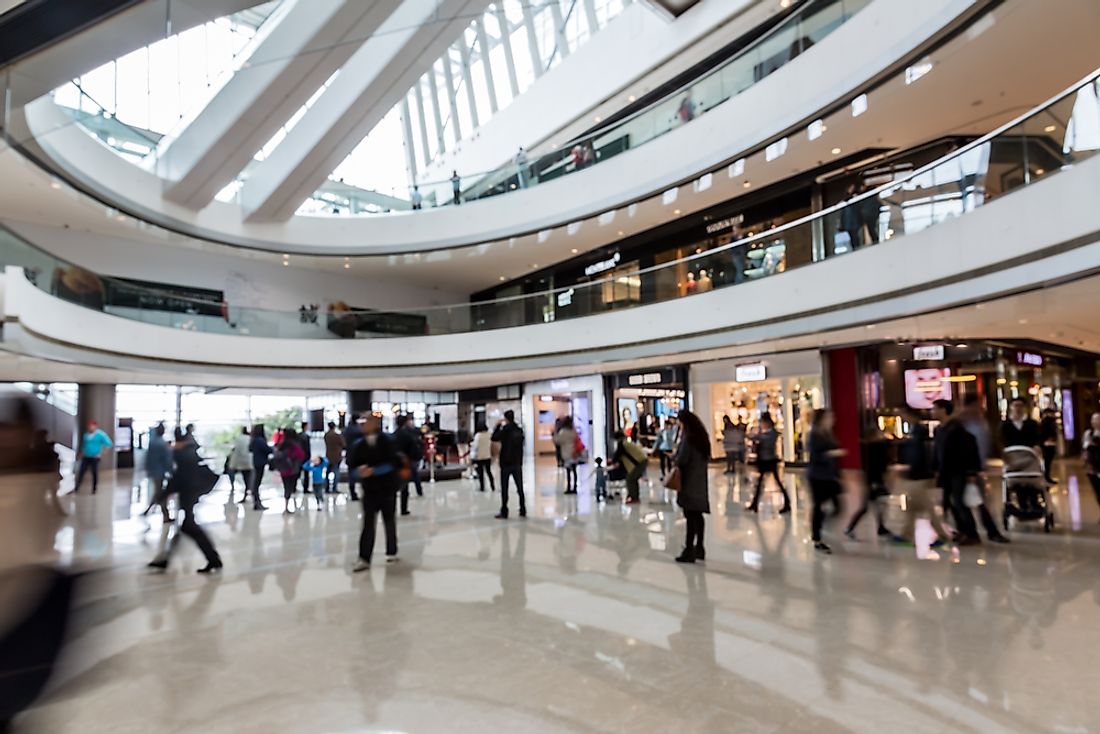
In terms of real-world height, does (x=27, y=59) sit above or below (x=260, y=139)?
below

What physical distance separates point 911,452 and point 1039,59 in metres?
7.88

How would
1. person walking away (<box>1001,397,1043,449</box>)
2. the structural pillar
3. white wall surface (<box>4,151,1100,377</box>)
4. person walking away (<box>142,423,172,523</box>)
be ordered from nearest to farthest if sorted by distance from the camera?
white wall surface (<box>4,151,1100,377</box>) < person walking away (<box>1001,397,1043,449</box>) < person walking away (<box>142,423,172,523</box>) < the structural pillar

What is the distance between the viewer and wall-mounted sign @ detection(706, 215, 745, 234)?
19.0 meters

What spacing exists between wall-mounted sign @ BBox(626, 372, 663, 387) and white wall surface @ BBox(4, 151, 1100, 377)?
2649mm

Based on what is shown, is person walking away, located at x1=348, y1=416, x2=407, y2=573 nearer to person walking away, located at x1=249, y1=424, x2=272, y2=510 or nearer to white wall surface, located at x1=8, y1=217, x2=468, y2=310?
person walking away, located at x1=249, y1=424, x2=272, y2=510

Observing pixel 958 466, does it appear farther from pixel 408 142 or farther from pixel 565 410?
pixel 408 142

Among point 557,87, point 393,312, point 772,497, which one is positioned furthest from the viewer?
point 557,87

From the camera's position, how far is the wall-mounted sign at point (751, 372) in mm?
18469

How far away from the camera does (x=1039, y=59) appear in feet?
35.9

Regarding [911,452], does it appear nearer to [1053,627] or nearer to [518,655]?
[1053,627]

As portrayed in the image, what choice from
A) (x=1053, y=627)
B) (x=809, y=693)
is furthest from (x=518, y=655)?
(x=1053, y=627)

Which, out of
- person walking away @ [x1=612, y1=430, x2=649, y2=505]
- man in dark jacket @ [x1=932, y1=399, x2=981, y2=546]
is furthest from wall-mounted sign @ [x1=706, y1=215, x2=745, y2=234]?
man in dark jacket @ [x1=932, y1=399, x2=981, y2=546]

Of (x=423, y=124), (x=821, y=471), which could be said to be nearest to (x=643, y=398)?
(x=821, y=471)

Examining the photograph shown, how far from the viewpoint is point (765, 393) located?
63.1ft
